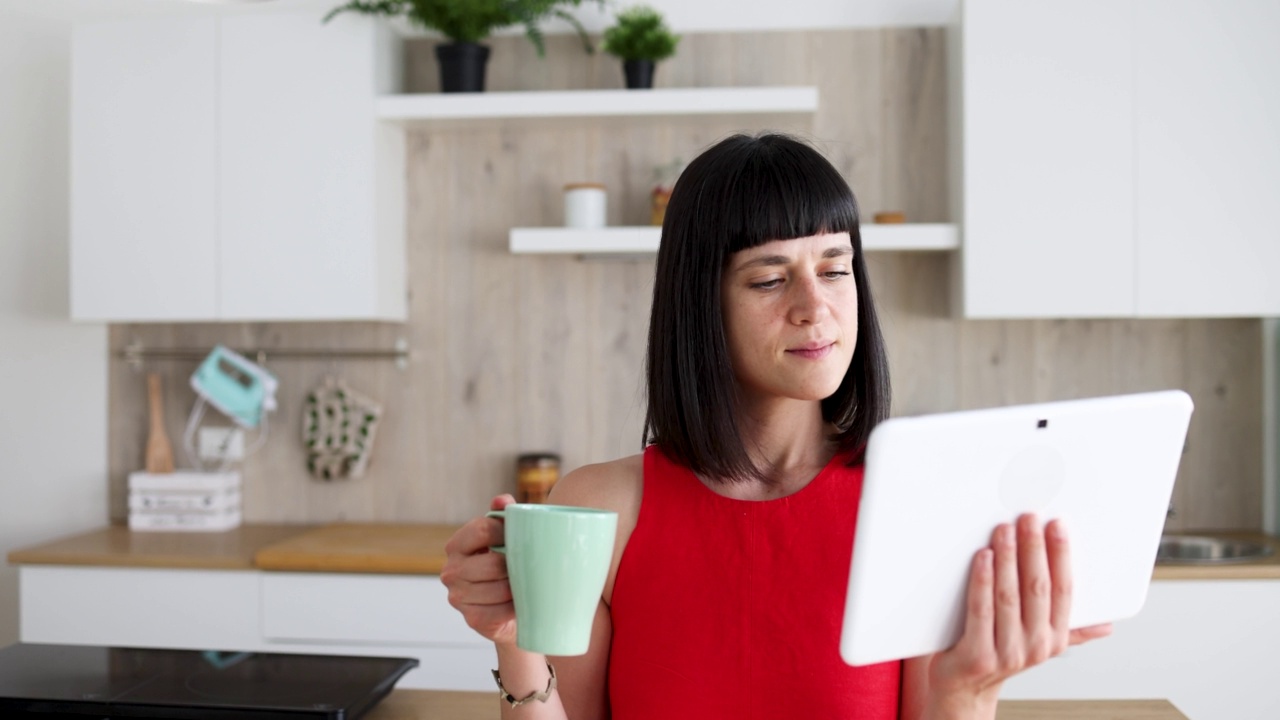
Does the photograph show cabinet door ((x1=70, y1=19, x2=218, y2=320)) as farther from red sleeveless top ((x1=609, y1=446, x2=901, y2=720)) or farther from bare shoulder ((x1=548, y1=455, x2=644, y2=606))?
red sleeveless top ((x1=609, y1=446, x2=901, y2=720))

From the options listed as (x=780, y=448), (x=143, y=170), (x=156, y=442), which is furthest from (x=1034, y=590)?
(x=156, y=442)

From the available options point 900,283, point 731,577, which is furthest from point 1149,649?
point 731,577

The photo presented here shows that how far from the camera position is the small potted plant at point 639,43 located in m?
2.58

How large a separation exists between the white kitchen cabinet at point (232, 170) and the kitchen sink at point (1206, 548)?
2087 millimetres

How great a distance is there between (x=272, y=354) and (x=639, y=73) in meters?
1.30

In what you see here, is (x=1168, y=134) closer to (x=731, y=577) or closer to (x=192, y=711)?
(x=731, y=577)

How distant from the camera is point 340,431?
2861 millimetres

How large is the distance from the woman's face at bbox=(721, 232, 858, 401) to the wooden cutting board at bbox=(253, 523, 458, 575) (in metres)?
1.53

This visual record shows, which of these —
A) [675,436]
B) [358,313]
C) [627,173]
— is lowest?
[675,436]

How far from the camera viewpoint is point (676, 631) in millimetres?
1022

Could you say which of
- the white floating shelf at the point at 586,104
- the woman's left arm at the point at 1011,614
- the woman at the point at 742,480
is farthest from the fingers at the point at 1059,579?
the white floating shelf at the point at 586,104

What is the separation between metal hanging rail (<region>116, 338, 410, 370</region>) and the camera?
2902mm

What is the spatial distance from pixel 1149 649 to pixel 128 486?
106 inches

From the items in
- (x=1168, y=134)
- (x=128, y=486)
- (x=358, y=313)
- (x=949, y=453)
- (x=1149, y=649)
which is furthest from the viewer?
(x=128, y=486)
